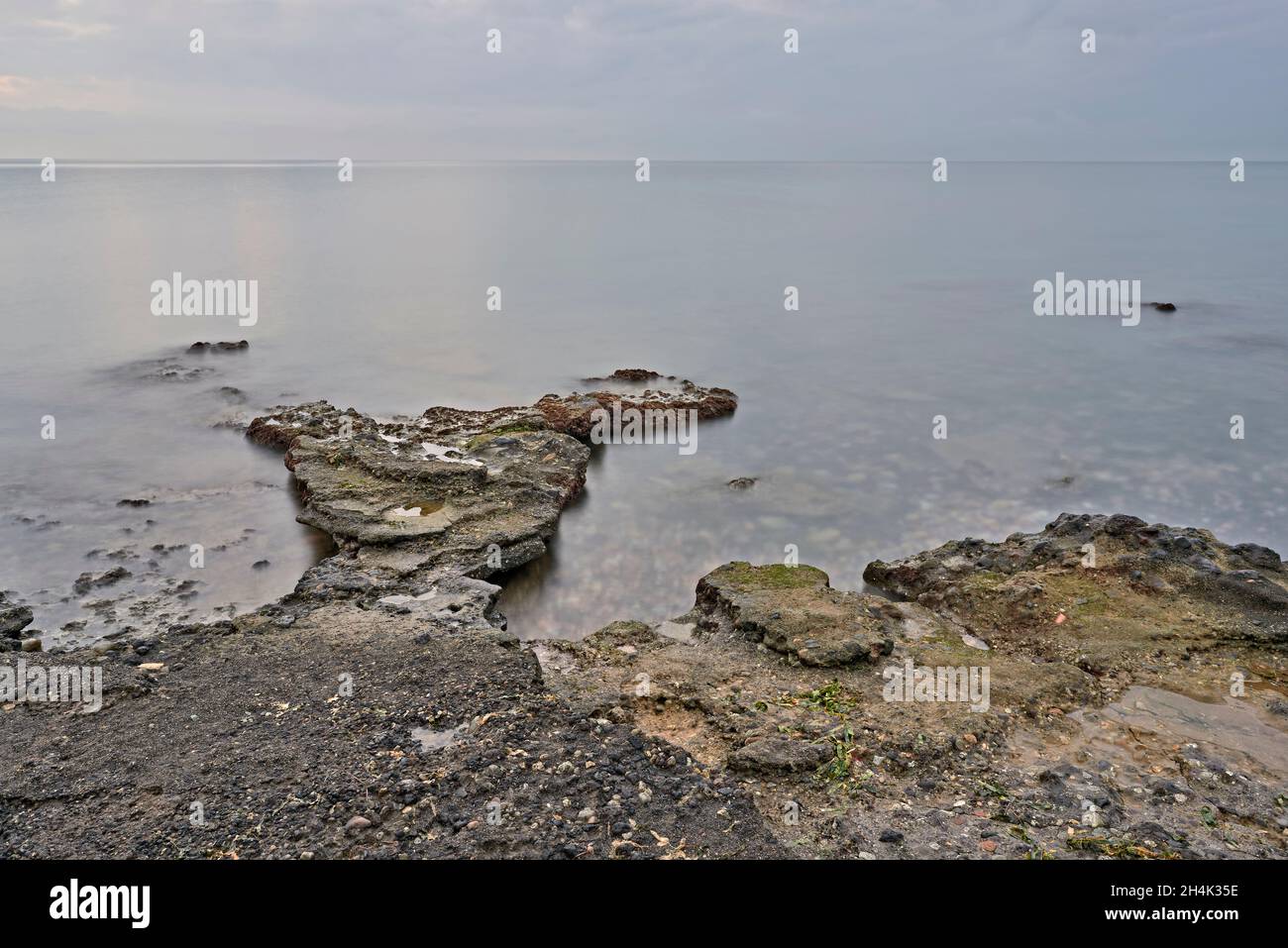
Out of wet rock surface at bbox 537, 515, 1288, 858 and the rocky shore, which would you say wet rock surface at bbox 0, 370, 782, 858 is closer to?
the rocky shore

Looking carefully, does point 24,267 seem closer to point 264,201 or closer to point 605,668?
point 605,668

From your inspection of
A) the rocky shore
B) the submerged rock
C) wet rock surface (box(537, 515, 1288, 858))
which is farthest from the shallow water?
wet rock surface (box(537, 515, 1288, 858))

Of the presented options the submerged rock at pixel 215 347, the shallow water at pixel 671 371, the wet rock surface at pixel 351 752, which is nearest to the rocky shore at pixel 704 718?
the wet rock surface at pixel 351 752

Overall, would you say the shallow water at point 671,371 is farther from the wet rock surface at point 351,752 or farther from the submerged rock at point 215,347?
the wet rock surface at point 351,752

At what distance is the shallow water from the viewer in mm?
20219

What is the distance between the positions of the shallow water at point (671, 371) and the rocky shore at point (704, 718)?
265cm

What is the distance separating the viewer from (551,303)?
54.4 meters

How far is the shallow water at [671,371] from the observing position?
66.3ft

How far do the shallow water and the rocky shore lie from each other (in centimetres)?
265

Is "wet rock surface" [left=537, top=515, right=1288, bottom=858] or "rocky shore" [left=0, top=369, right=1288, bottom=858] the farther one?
"wet rock surface" [left=537, top=515, right=1288, bottom=858]

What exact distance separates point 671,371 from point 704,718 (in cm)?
2558

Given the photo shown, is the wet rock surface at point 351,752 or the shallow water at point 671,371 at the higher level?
the shallow water at point 671,371

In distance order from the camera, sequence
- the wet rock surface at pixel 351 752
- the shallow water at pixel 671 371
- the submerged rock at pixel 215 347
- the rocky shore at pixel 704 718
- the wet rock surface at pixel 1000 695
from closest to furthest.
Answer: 1. the wet rock surface at pixel 351 752
2. the rocky shore at pixel 704 718
3. the wet rock surface at pixel 1000 695
4. the shallow water at pixel 671 371
5. the submerged rock at pixel 215 347
